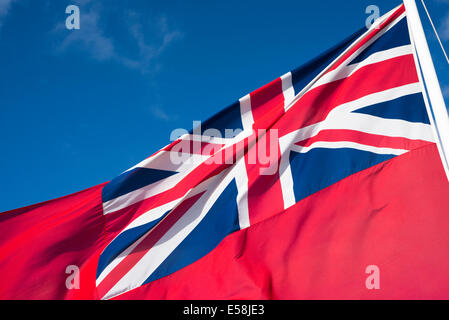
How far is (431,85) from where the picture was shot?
4.05m

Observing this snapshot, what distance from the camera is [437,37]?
16.1ft

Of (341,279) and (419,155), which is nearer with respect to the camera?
(341,279)

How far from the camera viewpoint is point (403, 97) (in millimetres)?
5172

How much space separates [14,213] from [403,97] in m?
4.99

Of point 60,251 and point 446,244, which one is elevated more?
point 60,251

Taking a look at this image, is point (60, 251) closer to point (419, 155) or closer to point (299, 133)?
point (299, 133)

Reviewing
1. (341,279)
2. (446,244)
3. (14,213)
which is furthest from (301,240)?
(14,213)

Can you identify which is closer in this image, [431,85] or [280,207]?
[431,85]

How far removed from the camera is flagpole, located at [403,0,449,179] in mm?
3762

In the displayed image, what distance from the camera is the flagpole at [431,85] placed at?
376 centimetres
